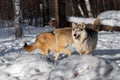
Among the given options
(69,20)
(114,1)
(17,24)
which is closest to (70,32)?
(17,24)

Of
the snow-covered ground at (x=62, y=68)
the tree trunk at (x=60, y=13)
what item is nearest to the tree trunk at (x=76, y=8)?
the tree trunk at (x=60, y=13)

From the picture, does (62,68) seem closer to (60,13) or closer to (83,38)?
(83,38)

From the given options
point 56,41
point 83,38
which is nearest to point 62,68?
point 83,38

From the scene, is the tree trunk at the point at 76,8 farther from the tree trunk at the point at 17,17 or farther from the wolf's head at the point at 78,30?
the wolf's head at the point at 78,30

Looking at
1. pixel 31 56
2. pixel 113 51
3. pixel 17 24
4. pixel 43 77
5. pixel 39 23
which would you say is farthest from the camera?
pixel 39 23

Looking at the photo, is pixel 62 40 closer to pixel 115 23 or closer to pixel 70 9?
pixel 115 23

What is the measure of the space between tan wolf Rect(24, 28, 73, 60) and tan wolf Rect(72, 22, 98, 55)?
466 millimetres

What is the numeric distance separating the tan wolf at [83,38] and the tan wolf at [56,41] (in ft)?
1.53

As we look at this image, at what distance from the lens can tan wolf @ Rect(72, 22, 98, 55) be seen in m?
8.62

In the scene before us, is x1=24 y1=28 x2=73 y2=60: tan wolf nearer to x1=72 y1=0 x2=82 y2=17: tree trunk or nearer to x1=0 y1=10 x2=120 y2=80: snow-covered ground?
x1=0 y1=10 x2=120 y2=80: snow-covered ground

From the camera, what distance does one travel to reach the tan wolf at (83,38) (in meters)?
8.62

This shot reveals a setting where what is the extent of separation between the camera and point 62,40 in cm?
963

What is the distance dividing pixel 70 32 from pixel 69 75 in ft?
12.5

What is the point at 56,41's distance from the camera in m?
9.72
